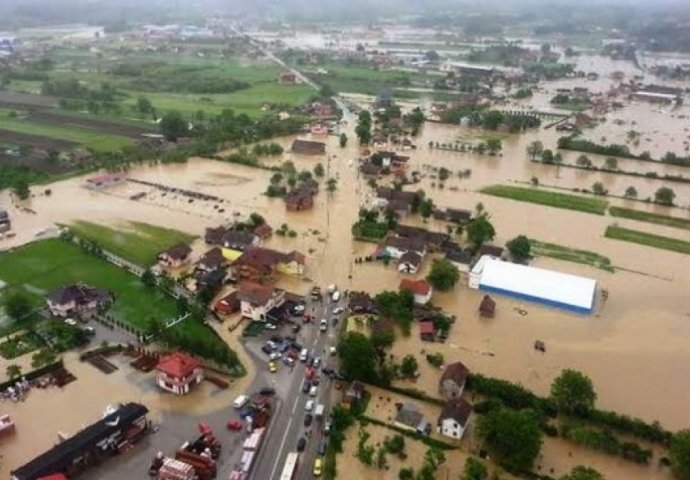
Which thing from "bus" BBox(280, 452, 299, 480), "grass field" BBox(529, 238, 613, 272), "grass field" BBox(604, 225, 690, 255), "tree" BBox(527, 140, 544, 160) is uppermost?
"tree" BBox(527, 140, 544, 160)

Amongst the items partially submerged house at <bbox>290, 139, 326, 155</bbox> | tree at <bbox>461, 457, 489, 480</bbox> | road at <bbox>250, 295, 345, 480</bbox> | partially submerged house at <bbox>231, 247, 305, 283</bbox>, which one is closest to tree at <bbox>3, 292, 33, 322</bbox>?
partially submerged house at <bbox>231, 247, 305, 283</bbox>

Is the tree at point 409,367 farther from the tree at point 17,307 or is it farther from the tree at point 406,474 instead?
the tree at point 17,307

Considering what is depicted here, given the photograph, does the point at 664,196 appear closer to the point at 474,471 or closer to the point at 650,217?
the point at 650,217

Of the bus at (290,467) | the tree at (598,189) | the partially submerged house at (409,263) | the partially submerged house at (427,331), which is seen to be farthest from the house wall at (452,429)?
the tree at (598,189)

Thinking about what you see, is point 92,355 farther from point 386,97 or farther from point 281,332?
point 386,97

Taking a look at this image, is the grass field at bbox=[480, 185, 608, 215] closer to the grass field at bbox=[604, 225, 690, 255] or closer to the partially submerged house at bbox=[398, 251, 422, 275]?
the grass field at bbox=[604, 225, 690, 255]

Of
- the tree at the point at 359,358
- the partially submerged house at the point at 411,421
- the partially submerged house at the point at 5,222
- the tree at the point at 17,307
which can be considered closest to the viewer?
the partially submerged house at the point at 411,421

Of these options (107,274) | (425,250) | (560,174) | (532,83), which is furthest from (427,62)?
(107,274)
